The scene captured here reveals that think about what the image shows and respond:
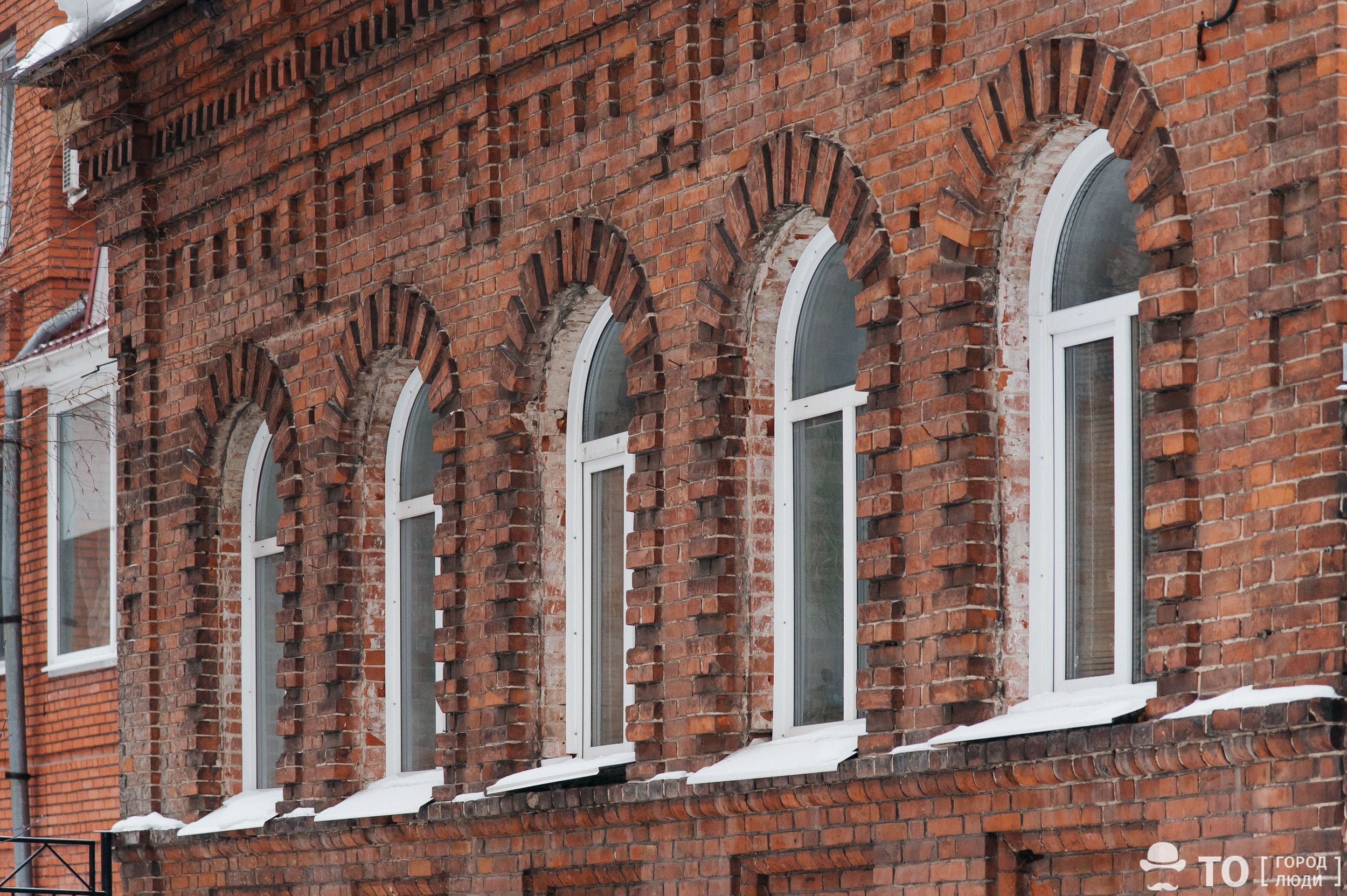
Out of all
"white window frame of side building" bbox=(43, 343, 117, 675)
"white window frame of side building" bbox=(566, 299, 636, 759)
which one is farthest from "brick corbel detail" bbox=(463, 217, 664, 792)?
"white window frame of side building" bbox=(43, 343, 117, 675)

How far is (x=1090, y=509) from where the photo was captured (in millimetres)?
9133

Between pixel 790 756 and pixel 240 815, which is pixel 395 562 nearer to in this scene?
pixel 240 815

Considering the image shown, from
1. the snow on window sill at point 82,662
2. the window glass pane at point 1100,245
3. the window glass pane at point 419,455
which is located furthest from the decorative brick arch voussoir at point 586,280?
the snow on window sill at point 82,662

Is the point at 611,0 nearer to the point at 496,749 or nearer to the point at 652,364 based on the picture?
the point at 652,364

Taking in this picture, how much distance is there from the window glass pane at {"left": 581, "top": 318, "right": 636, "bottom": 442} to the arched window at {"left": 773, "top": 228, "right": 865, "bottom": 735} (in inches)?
53.5

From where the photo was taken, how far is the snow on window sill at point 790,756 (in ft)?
31.7

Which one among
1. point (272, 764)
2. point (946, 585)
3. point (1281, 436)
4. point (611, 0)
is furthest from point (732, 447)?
point (272, 764)

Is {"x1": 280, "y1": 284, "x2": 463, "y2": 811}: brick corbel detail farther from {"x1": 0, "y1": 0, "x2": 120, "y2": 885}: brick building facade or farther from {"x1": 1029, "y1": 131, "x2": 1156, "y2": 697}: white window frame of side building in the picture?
{"x1": 1029, "y1": 131, "x2": 1156, "y2": 697}: white window frame of side building

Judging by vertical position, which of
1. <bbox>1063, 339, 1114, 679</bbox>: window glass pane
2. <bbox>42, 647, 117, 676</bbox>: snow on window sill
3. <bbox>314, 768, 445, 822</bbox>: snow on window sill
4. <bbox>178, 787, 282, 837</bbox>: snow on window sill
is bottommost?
<bbox>178, 787, 282, 837</bbox>: snow on window sill

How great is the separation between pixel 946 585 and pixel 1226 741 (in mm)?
1755

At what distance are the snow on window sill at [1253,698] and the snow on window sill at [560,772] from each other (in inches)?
148

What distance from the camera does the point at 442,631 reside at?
40.9 feet

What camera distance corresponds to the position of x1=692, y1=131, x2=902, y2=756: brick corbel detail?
9.59 meters

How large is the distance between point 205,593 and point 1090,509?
24.0ft
